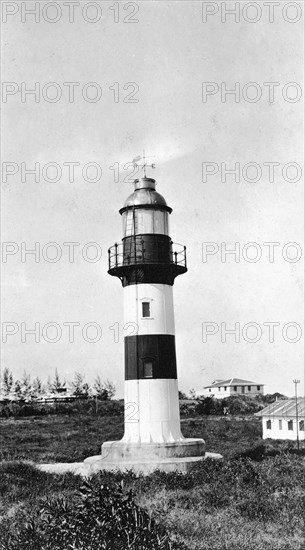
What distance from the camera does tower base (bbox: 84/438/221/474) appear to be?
17.8 metres

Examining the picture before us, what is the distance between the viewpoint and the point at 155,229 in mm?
19734

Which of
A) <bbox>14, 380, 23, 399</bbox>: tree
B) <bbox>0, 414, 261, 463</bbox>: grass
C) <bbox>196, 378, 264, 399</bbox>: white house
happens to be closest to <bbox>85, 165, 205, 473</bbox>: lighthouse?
<bbox>0, 414, 261, 463</bbox>: grass

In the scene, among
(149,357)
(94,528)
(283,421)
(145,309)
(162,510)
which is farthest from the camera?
(283,421)

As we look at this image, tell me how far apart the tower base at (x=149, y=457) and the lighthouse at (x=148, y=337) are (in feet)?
0.10

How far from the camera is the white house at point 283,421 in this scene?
118 ft

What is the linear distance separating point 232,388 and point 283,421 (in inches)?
2446

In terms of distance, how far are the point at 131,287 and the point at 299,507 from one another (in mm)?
9172

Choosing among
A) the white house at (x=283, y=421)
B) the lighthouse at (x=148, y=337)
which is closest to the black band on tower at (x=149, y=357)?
the lighthouse at (x=148, y=337)

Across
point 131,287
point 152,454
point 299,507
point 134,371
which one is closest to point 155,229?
point 131,287

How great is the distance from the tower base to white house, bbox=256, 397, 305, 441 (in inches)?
706

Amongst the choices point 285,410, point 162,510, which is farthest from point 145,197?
point 285,410

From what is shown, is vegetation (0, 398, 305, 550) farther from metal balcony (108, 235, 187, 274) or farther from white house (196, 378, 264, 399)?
white house (196, 378, 264, 399)

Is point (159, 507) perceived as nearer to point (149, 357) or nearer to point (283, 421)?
point (149, 357)

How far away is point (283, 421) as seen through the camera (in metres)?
37.0
